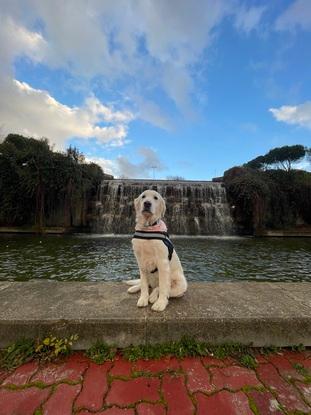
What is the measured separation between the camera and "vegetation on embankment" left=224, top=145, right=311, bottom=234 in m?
18.0

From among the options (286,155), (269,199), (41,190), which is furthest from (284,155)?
(41,190)

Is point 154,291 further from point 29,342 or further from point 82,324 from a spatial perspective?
point 29,342

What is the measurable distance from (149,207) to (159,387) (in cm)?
151

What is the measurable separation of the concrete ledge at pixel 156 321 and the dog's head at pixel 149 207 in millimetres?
912

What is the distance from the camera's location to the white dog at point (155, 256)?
234 centimetres

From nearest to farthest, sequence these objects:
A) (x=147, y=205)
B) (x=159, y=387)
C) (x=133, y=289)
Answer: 1. (x=159, y=387)
2. (x=147, y=205)
3. (x=133, y=289)

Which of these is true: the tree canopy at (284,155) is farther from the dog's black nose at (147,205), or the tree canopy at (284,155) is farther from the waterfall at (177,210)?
the dog's black nose at (147,205)

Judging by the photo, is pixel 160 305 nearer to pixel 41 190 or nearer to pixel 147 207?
pixel 147 207

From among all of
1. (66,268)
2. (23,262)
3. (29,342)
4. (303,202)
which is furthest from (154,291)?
(303,202)

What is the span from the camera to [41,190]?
56.4ft

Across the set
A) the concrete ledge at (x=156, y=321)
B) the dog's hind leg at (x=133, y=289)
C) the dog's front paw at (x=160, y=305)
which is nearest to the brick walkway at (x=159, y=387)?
the concrete ledge at (x=156, y=321)

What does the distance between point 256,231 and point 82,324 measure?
680 inches

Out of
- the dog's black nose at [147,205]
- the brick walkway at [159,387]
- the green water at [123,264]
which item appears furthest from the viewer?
the green water at [123,264]

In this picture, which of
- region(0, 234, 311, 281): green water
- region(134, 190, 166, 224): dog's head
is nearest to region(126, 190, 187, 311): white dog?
region(134, 190, 166, 224): dog's head
